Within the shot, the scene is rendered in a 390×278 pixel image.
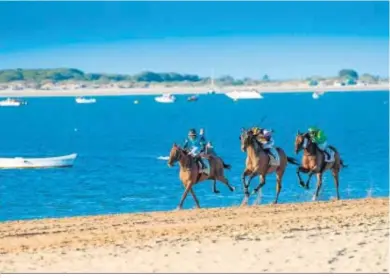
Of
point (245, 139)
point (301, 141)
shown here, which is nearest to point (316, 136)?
point (301, 141)

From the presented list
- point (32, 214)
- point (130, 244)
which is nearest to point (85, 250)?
point (130, 244)

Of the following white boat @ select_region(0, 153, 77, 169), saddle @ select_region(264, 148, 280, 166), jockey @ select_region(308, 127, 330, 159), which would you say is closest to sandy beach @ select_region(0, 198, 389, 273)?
saddle @ select_region(264, 148, 280, 166)

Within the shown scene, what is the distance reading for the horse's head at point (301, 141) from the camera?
1147 inches

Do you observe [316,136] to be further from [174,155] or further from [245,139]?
[174,155]

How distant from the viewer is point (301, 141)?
95.8ft

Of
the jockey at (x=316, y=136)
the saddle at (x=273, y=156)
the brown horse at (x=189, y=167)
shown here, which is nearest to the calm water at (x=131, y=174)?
the jockey at (x=316, y=136)

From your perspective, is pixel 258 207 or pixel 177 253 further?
pixel 258 207

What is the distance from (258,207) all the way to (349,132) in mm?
77964

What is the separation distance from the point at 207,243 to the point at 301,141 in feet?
37.8

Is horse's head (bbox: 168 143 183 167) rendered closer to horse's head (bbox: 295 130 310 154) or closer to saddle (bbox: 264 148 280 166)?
saddle (bbox: 264 148 280 166)

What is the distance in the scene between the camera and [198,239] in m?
18.8

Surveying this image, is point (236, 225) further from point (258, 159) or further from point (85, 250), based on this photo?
point (258, 159)

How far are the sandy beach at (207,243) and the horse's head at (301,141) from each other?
4.77 meters

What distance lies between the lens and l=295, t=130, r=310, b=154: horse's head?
29.1 meters
